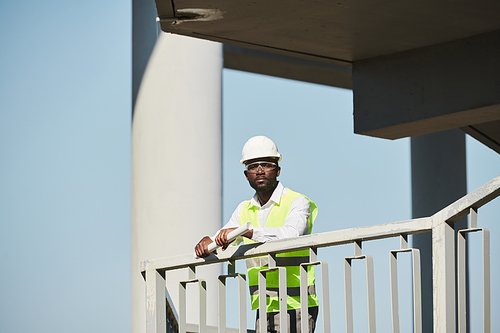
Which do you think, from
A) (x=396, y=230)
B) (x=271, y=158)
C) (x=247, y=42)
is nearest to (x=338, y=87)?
(x=247, y=42)

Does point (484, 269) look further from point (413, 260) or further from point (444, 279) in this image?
point (413, 260)

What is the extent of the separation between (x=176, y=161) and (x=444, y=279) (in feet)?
20.2

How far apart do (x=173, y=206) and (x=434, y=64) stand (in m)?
3.88

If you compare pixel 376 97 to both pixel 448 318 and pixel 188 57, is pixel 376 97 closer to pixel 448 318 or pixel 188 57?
pixel 188 57

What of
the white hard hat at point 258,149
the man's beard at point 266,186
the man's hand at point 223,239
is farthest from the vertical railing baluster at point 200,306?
the white hard hat at point 258,149

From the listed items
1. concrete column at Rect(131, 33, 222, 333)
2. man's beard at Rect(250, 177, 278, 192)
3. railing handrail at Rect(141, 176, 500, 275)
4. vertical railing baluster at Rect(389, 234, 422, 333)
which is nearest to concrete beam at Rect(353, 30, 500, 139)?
man's beard at Rect(250, 177, 278, 192)

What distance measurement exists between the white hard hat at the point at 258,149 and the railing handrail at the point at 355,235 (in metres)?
1.06

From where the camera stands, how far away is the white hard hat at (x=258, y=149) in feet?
16.1

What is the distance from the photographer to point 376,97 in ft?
22.7

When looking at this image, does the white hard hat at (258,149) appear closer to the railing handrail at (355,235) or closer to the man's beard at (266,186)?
the man's beard at (266,186)

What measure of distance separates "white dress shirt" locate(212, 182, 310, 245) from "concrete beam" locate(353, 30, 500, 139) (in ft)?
7.71

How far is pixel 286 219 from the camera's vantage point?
455cm

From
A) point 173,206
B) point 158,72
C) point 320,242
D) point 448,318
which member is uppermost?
point 158,72

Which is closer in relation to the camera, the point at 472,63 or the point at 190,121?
the point at 472,63
